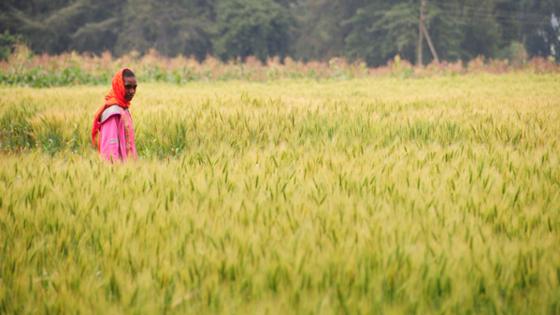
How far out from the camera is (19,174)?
354 cm

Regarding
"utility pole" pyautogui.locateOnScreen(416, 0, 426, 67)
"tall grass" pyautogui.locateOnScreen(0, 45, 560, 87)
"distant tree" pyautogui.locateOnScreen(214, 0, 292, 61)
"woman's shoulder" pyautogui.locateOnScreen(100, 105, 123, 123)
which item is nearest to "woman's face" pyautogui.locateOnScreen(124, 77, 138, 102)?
"woman's shoulder" pyautogui.locateOnScreen(100, 105, 123, 123)

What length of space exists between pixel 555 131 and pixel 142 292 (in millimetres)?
5074

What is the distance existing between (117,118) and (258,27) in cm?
3455

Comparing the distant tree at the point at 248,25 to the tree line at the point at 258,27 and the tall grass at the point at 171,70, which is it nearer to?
the tree line at the point at 258,27

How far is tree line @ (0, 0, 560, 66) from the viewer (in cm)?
3669

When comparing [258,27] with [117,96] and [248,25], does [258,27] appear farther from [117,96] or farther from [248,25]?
[117,96]

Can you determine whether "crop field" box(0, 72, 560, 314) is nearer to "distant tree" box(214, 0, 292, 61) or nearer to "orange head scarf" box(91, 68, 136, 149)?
"orange head scarf" box(91, 68, 136, 149)

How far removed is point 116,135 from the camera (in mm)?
4461

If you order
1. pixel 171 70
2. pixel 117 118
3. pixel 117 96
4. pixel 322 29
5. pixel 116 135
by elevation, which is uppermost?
pixel 322 29

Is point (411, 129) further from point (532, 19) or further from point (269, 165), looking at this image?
point (532, 19)

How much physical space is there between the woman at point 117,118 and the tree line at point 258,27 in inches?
1237

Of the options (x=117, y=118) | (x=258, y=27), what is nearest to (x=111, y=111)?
(x=117, y=118)

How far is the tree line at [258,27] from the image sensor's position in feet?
120

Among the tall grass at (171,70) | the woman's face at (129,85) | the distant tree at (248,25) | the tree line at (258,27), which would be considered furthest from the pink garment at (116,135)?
the distant tree at (248,25)
